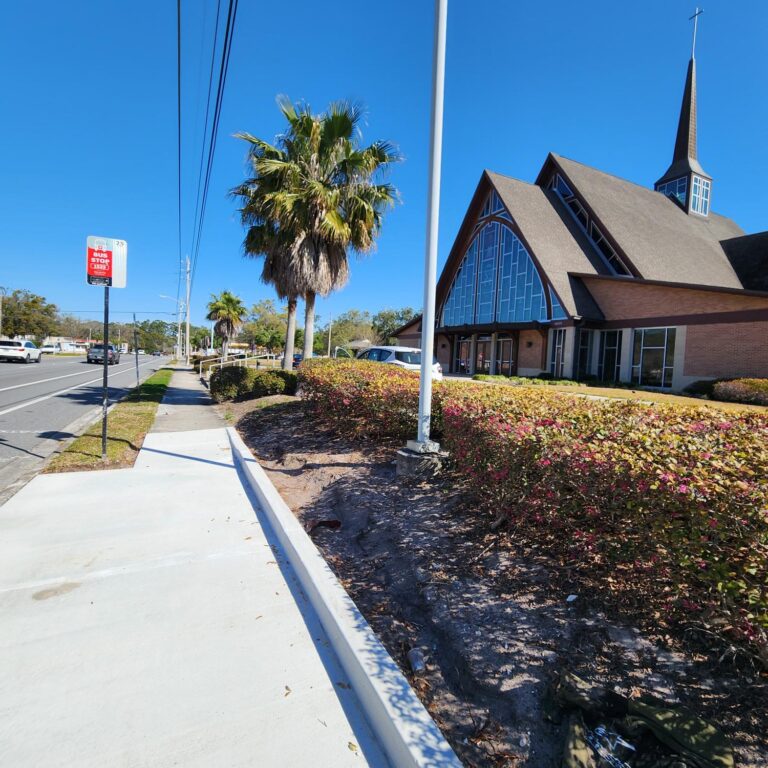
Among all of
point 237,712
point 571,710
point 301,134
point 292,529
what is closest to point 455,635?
point 571,710

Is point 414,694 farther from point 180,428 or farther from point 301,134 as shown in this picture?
point 301,134

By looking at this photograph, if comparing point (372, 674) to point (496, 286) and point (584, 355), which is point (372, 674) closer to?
point (584, 355)

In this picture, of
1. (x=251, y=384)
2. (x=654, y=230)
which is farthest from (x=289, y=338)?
(x=654, y=230)

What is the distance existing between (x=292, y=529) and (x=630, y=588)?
2704mm

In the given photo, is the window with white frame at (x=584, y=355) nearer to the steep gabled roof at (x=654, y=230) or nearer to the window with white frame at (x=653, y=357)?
the window with white frame at (x=653, y=357)

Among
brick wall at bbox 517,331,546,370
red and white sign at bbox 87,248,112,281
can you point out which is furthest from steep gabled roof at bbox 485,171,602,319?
red and white sign at bbox 87,248,112,281

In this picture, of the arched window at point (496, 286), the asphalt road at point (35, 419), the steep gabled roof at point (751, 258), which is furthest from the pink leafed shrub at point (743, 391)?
the asphalt road at point (35, 419)

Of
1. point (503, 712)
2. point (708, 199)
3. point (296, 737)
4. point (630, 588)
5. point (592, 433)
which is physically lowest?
point (296, 737)

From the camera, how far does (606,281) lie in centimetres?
2306

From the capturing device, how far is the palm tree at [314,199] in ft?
40.2

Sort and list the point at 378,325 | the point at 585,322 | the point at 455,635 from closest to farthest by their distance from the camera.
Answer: the point at 455,635 < the point at 585,322 < the point at 378,325

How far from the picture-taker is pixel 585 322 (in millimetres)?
23234

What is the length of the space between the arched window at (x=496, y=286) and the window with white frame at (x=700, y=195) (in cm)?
1580

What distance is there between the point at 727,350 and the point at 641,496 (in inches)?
777
